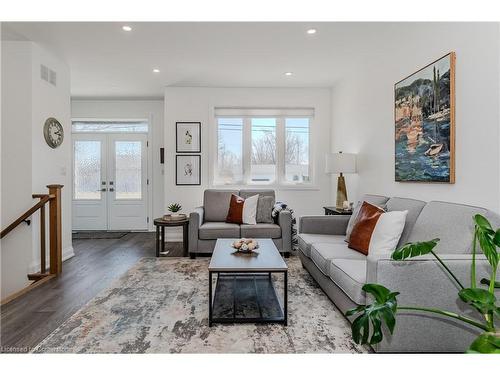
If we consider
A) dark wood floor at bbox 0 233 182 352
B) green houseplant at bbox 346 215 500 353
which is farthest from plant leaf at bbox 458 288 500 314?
dark wood floor at bbox 0 233 182 352

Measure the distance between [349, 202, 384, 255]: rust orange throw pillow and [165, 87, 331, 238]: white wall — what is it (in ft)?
8.20

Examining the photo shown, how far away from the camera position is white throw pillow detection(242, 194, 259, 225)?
14.0ft

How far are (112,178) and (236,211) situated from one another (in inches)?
128

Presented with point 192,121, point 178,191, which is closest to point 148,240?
point 178,191

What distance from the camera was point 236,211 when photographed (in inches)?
171

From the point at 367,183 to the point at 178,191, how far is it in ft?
9.99

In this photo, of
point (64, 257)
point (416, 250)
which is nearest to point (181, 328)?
point (416, 250)

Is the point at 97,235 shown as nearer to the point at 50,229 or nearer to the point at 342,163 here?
the point at 50,229

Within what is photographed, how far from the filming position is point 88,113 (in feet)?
19.9

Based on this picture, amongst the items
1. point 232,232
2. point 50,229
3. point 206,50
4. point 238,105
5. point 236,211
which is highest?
point 206,50

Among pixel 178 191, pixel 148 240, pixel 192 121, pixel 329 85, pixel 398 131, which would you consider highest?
pixel 329 85

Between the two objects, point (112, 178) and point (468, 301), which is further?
point (112, 178)

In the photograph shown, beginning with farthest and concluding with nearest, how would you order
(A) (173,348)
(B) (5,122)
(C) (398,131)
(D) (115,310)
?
(B) (5,122)
(C) (398,131)
(D) (115,310)
(A) (173,348)
